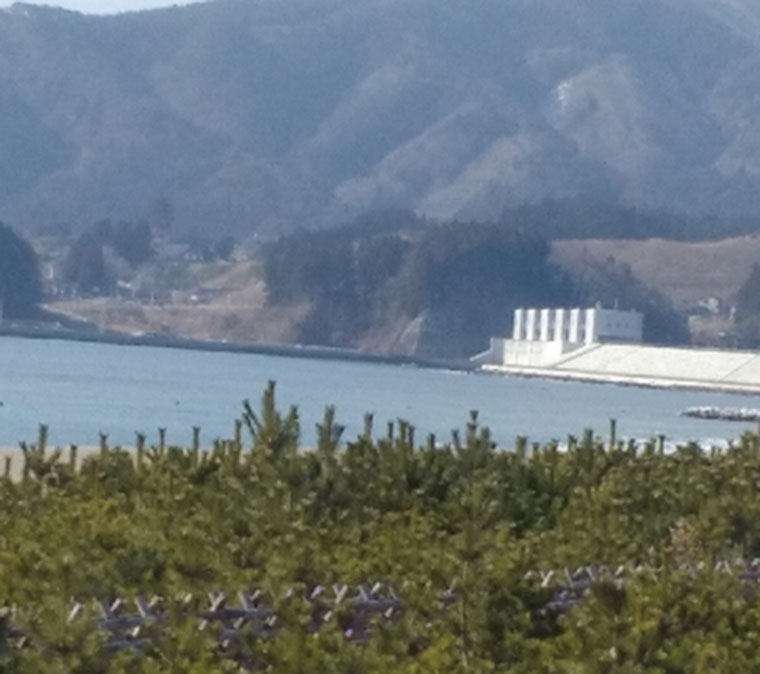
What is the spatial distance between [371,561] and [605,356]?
141 m

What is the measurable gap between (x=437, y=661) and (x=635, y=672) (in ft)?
3.73

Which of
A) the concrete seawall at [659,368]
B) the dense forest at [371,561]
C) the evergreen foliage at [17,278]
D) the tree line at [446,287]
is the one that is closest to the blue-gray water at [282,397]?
the concrete seawall at [659,368]

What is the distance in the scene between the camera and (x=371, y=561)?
17031 mm

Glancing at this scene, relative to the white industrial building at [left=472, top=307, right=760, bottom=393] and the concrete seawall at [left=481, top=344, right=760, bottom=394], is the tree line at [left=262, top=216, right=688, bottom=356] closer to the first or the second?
the white industrial building at [left=472, top=307, right=760, bottom=393]

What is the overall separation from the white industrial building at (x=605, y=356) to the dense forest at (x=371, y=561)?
120 meters

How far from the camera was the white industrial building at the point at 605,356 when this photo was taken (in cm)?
14662

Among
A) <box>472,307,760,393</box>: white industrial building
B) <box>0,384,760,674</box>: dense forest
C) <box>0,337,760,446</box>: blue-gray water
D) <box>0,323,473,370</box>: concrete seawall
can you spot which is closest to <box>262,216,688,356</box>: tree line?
<box>472,307,760,393</box>: white industrial building

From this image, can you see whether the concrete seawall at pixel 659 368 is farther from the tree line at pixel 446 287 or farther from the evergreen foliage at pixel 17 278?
the evergreen foliage at pixel 17 278

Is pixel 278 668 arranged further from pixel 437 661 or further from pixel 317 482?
pixel 317 482

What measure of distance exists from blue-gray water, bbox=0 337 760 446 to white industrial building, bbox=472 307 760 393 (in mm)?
3584

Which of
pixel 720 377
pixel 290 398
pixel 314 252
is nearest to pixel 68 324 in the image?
pixel 314 252

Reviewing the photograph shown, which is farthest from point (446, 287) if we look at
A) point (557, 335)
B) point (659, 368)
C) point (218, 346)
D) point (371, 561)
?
point (371, 561)

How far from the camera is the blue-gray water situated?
214 feet

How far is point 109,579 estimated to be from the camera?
1556cm
